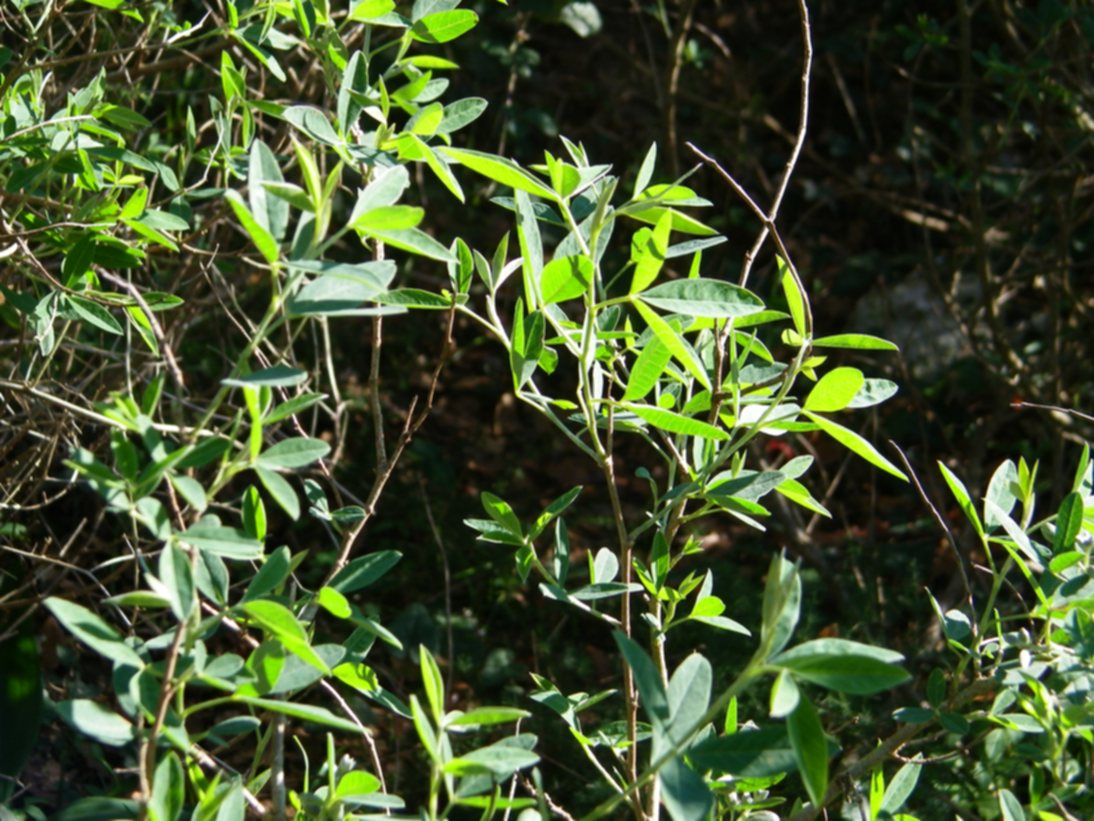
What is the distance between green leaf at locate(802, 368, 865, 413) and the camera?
3.47 feet

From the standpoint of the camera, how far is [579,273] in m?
1.05

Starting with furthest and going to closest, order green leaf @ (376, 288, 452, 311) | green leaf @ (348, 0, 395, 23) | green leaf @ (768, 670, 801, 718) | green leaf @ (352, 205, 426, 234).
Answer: green leaf @ (348, 0, 395, 23)
green leaf @ (376, 288, 452, 311)
green leaf @ (352, 205, 426, 234)
green leaf @ (768, 670, 801, 718)

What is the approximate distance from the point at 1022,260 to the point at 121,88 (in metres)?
2.56

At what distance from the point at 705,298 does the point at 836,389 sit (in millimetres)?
140

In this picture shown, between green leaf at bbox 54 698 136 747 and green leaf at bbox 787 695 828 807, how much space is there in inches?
17.9

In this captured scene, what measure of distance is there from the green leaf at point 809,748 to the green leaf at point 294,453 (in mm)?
369

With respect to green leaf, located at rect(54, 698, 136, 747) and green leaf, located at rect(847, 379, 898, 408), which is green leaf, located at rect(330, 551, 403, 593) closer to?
green leaf, located at rect(54, 698, 136, 747)

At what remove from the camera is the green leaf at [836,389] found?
1058 mm

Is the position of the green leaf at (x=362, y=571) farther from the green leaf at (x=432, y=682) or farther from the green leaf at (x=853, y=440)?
the green leaf at (x=853, y=440)

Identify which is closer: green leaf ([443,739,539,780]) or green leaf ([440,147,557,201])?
green leaf ([443,739,539,780])

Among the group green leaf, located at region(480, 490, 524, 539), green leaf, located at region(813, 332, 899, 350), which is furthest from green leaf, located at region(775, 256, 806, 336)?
green leaf, located at region(480, 490, 524, 539)

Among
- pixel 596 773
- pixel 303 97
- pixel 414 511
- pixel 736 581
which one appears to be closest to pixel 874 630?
pixel 736 581

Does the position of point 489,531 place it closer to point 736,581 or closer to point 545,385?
point 736,581

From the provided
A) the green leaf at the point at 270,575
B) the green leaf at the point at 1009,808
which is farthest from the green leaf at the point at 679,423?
the green leaf at the point at 1009,808
